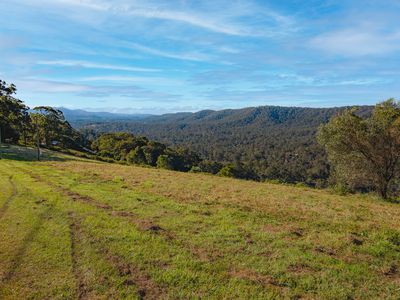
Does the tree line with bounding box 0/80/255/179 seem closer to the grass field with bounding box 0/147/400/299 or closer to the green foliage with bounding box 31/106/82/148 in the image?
the green foliage with bounding box 31/106/82/148

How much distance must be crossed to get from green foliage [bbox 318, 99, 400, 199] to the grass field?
405 inches

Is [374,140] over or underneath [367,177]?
over

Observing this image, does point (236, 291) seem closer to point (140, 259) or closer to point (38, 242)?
point (140, 259)

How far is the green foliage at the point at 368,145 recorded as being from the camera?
2509cm

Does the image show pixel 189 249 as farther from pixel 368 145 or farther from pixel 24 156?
pixel 24 156

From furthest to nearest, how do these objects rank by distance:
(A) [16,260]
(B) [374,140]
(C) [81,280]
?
(B) [374,140]
(A) [16,260]
(C) [81,280]

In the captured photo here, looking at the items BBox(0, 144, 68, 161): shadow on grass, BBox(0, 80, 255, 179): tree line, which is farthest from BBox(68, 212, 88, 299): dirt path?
BBox(0, 80, 255, 179): tree line

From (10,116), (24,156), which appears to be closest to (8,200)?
(24,156)

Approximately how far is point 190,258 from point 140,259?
1433mm

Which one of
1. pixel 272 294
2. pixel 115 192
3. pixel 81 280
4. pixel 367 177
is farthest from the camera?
pixel 367 177

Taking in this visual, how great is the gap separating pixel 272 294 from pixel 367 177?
2314cm

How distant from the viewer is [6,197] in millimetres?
16359

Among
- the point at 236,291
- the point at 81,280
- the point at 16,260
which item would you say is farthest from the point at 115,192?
the point at 236,291

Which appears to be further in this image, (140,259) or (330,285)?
(140,259)
